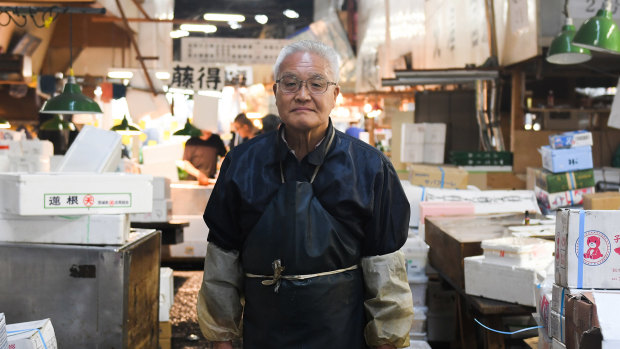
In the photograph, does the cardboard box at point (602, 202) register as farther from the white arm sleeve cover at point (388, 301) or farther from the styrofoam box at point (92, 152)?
the styrofoam box at point (92, 152)

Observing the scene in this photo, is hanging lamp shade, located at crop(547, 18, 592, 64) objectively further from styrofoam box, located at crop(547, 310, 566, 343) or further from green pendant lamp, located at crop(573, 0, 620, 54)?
styrofoam box, located at crop(547, 310, 566, 343)

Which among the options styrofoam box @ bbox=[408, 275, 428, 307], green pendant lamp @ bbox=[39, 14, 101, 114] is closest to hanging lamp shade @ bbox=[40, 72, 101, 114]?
green pendant lamp @ bbox=[39, 14, 101, 114]

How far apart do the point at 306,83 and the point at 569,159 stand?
4236 millimetres

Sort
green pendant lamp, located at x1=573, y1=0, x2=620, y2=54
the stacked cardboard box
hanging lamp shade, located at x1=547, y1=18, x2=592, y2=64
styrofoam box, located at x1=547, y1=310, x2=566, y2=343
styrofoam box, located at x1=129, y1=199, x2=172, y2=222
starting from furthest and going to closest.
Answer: styrofoam box, located at x1=129, y1=199, x2=172, y2=222 < hanging lamp shade, located at x1=547, y1=18, x2=592, y2=64 < green pendant lamp, located at x1=573, y1=0, x2=620, y2=54 < styrofoam box, located at x1=547, y1=310, x2=566, y2=343 < the stacked cardboard box

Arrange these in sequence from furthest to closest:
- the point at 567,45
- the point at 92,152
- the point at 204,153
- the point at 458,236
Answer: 1. the point at 204,153
2. the point at 567,45
3. the point at 458,236
4. the point at 92,152

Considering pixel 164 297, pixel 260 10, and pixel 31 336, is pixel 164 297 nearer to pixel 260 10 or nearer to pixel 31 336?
pixel 31 336

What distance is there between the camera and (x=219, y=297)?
257cm

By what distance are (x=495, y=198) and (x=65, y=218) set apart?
4113mm

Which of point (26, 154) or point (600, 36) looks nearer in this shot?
point (600, 36)

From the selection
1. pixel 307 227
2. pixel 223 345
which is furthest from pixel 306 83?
pixel 223 345

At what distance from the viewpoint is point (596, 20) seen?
542 cm

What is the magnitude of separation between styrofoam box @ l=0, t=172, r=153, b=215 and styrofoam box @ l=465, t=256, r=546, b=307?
2.13 metres

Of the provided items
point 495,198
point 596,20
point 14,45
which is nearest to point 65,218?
point 495,198

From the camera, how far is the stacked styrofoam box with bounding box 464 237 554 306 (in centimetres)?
380
